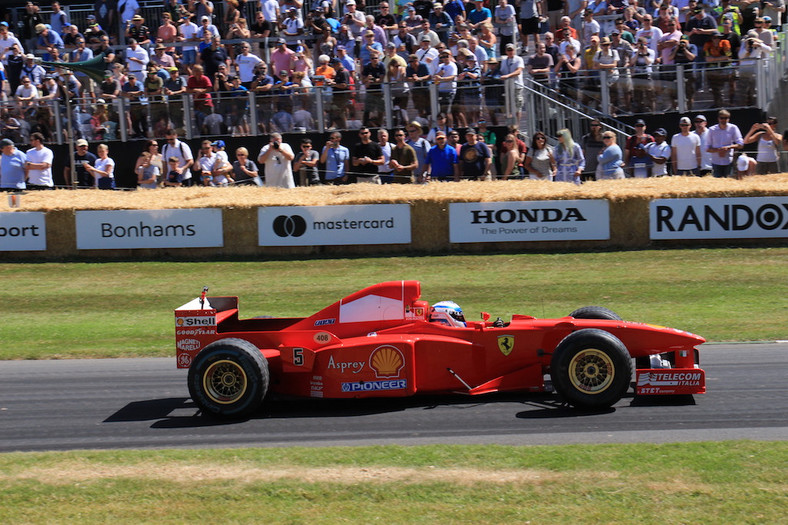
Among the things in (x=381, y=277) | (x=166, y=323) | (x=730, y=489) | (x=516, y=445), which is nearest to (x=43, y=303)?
(x=166, y=323)

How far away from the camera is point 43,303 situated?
15.7 meters

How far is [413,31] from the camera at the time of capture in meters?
22.9

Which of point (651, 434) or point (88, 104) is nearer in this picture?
point (651, 434)

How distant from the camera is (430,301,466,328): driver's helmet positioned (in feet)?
31.5

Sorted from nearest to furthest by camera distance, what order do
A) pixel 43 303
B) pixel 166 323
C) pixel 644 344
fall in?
1. pixel 644 344
2. pixel 166 323
3. pixel 43 303

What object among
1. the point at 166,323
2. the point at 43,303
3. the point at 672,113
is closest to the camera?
the point at 166,323

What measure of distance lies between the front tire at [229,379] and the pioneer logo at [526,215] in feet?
27.9

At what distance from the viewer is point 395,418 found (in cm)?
913

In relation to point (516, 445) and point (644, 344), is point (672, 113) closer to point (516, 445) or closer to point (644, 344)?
point (644, 344)

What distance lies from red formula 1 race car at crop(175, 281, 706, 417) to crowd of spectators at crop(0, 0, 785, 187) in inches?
355

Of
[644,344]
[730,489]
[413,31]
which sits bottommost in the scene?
[730,489]

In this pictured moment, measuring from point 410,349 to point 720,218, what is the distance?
905cm

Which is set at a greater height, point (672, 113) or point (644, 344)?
point (672, 113)

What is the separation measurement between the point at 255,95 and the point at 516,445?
14085 millimetres
